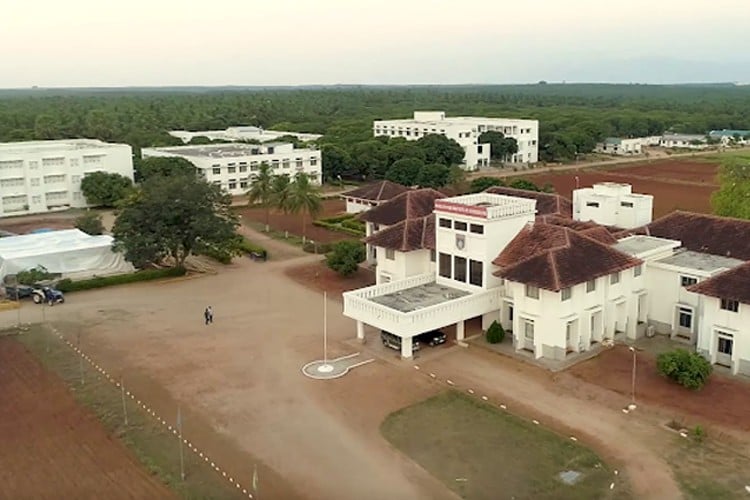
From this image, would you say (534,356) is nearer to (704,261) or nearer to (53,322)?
(704,261)

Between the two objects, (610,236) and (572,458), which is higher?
(610,236)

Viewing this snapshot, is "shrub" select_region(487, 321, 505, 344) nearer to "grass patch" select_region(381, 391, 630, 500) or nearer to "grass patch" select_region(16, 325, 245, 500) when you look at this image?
"grass patch" select_region(381, 391, 630, 500)

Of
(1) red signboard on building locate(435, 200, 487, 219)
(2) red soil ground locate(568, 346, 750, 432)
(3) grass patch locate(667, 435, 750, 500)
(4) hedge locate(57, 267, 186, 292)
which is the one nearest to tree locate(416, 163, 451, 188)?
(4) hedge locate(57, 267, 186, 292)

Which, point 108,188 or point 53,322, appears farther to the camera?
point 108,188

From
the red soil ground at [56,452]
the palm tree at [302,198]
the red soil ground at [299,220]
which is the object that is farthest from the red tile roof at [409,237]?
the palm tree at [302,198]

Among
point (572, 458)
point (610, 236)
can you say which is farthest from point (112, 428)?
point (610, 236)

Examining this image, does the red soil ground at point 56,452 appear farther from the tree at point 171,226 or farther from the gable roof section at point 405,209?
the gable roof section at point 405,209

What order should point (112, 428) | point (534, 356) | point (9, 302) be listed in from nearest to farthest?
point (112, 428)
point (534, 356)
point (9, 302)
